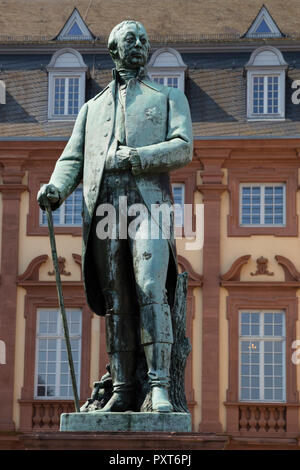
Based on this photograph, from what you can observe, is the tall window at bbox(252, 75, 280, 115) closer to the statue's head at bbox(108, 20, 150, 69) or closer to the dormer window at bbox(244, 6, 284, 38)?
the dormer window at bbox(244, 6, 284, 38)

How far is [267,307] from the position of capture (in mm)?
27547

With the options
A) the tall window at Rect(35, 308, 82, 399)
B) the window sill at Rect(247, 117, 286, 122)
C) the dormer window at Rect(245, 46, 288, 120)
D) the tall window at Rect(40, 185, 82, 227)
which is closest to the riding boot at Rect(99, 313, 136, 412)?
the tall window at Rect(35, 308, 82, 399)

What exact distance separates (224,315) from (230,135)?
12.4 feet

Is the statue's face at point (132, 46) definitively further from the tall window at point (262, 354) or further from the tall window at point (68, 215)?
the tall window at point (68, 215)

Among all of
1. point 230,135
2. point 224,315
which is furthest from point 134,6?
point 224,315

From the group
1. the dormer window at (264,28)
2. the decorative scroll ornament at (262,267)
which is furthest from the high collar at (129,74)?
the dormer window at (264,28)

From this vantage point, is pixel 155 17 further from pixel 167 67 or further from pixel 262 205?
pixel 262 205

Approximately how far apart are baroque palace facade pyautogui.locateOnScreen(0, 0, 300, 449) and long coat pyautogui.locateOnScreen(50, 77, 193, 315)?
19.0m

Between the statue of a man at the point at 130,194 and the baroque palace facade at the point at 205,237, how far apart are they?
750 inches

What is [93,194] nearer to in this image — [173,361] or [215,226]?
[173,361]

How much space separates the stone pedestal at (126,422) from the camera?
7070 mm

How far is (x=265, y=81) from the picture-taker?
95.6 ft

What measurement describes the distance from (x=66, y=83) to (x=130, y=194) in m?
22.1

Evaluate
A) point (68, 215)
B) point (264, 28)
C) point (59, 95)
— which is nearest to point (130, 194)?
point (68, 215)
